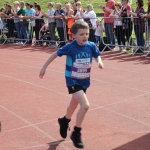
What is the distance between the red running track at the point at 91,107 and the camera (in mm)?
5793

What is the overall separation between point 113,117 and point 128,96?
1.47 m

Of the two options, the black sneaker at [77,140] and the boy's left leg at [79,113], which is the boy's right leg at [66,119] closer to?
the boy's left leg at [79,113]

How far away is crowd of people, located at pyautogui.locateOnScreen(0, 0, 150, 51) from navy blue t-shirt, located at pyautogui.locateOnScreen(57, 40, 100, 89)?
Answer: 310 inches

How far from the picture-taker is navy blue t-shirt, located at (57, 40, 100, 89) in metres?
5.48

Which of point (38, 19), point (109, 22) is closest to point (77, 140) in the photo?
point (109, 22)

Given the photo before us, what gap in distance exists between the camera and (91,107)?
7.55 metres

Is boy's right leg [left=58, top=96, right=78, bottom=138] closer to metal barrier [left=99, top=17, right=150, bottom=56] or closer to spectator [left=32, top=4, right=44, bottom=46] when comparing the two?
metal barrier [left=99, top=17, right=150, bottom=56]

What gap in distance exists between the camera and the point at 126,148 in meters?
5.48

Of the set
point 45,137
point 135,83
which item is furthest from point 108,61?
point 45,137

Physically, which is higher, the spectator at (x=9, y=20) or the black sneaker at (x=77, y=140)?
the spectator at (x=9, y=20)

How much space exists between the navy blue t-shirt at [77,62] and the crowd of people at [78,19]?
7876 millimetres

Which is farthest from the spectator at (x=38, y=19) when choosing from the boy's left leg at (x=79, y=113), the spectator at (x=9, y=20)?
the boy's left leg at (x=79, y=113)

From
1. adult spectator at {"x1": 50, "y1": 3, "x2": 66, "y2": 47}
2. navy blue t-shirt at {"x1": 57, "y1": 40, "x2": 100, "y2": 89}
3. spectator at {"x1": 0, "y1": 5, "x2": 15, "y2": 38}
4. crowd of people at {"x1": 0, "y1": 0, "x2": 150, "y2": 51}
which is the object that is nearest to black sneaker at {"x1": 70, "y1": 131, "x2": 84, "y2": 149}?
navy blue t-shirt at {"x1": 57, "y1": 40, "x2": 100, "y2": 89}

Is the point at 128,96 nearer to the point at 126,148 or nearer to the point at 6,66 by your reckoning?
the point at 126,148
